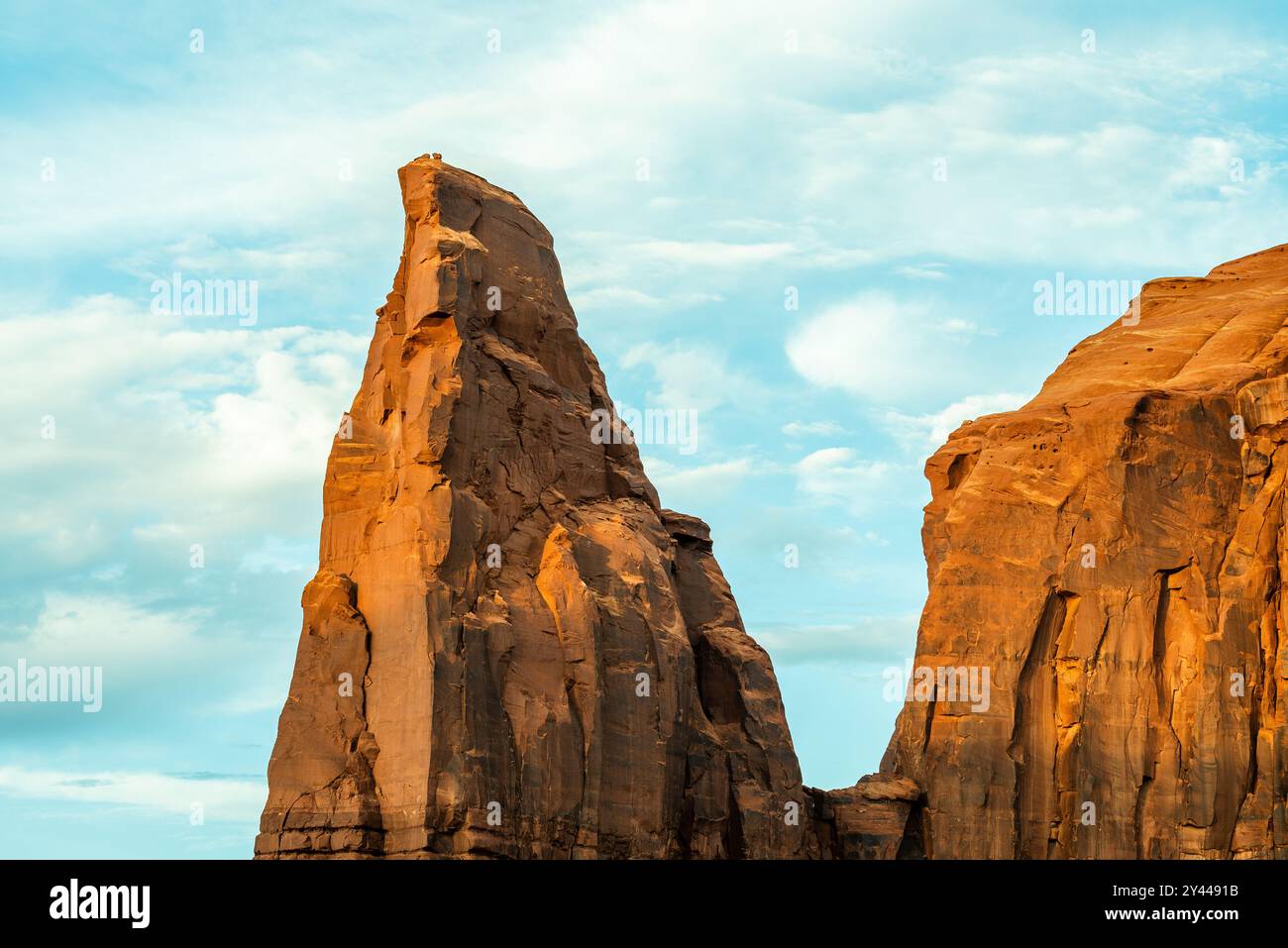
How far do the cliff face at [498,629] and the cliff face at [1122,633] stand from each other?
5.53 metres

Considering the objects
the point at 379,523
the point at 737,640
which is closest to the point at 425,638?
the point at 379,523

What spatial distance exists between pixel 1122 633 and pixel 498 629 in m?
19.6

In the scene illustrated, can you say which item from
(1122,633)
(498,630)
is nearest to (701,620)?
(498,630)

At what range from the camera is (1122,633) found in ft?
289

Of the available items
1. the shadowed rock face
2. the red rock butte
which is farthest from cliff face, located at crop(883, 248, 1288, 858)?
the shadowed rock face

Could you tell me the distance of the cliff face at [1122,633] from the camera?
285 feet

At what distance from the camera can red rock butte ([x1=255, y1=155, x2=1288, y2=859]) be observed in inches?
3078

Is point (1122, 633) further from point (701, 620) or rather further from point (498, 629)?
point (498, 629)

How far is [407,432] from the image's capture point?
80625 millimetres

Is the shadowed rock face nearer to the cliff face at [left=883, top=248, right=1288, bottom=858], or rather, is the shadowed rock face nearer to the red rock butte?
the red rock butte
